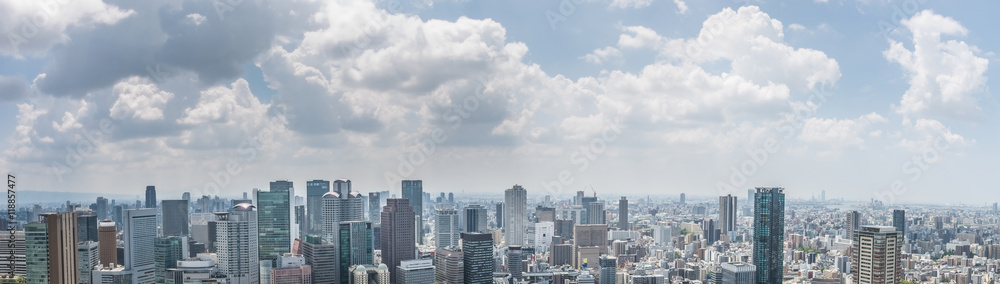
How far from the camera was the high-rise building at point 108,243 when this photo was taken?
43.2ft

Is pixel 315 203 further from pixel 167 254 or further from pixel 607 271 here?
pixel 607 271

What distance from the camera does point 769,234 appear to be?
48.8 ft

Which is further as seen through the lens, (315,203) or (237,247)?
(315,203)

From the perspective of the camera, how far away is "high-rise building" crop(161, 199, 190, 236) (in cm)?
1792

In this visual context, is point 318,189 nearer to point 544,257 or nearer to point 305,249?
point 305,249

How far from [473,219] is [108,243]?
11.8 m

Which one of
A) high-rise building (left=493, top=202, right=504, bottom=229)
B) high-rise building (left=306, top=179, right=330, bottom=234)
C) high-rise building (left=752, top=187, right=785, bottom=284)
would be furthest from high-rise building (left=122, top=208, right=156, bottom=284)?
high-rise building (left=752, top=187, right=785, bottom=284)

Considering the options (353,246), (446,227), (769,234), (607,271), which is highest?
(769,234)

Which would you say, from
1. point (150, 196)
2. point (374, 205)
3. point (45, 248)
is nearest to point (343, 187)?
point (374, 205)

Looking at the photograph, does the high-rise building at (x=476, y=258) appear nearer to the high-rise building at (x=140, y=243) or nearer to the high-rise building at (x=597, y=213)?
the high-rise building at (x=140, y=243)

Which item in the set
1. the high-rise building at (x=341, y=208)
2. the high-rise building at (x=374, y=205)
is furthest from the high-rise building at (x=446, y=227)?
A: the high-rise building at (x=341, y=208)

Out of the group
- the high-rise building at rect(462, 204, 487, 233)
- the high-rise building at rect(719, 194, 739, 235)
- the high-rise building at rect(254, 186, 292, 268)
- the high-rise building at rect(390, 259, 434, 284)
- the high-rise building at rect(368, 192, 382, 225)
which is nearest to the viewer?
the high-rise building at rect(390, 259, 434, 284)

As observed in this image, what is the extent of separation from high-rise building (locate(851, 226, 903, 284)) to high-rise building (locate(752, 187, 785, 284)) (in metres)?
2.72

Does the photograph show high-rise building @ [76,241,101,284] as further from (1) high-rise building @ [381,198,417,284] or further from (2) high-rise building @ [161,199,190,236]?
(1) high-rise building @ [381,198,417,284]
